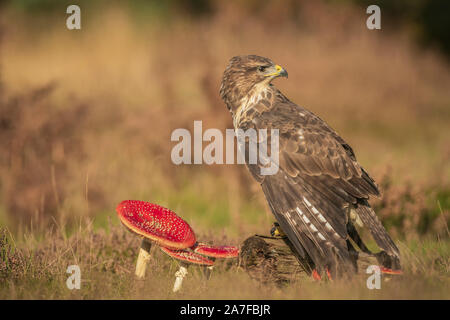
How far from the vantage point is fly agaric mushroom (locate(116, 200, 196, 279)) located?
3977mm

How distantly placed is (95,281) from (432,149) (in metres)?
9.00

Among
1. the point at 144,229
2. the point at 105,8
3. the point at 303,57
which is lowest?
the point at 144,229

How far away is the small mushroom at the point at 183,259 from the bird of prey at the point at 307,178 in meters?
0.67

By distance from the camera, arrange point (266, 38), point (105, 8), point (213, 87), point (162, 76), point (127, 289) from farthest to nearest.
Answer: point (105, 8), point (266, 38), point (162, 76), point (213, 87), point (127, 289)

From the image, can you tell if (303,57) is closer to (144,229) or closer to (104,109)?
(104,109)

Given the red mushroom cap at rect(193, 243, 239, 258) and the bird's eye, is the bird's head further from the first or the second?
the red mushroom cap at rect(193, 243, 239, 258)

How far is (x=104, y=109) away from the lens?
1131 cm

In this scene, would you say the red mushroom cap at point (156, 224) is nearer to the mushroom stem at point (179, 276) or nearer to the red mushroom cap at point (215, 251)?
the red mushroom cap at point (215, 251)

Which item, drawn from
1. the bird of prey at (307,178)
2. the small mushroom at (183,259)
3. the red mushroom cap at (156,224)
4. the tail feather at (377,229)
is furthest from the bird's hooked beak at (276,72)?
the small mushroom at (183,259)

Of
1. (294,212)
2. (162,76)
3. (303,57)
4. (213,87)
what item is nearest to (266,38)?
(303,57)

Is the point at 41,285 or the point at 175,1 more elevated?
the point at 175,1

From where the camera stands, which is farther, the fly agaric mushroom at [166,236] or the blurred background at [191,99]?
the blurred background at [191,99]

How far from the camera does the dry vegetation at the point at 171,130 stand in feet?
A: 15.3

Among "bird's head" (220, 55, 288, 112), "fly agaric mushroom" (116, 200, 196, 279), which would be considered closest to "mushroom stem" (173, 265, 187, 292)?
"fly agaric mushroom" (116, 200, 196, 279)
